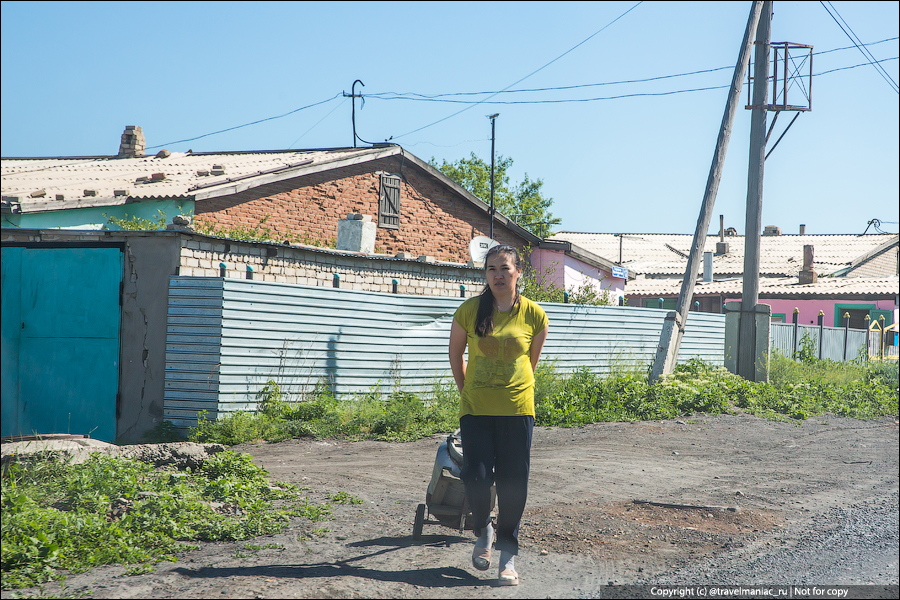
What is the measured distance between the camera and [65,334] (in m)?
8.99

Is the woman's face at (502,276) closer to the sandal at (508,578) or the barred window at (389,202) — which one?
the sandal at (508,578)

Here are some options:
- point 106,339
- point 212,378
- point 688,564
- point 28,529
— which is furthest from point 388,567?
point 106,339

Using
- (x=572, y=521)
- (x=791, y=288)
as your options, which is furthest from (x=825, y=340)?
(x=572, y=521)

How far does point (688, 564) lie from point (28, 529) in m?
3.84

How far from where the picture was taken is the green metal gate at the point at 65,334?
890 cm

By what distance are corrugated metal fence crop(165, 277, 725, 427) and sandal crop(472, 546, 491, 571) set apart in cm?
560

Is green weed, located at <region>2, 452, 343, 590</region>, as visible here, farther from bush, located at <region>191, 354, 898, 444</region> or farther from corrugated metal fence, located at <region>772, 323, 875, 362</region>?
corrugated metal fence, located at <region>772, 323, 875, 362</region>

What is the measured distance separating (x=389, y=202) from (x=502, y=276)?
15484 mm

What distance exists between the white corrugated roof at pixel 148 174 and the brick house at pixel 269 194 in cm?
3

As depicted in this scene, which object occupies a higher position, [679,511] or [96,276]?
[96,276]

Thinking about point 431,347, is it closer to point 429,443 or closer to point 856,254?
point 429,443

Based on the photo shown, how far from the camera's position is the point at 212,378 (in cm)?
877

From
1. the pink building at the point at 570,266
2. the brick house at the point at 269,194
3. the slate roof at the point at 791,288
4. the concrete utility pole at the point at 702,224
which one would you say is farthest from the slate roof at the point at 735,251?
the concrete utility pole at the point at 702,224

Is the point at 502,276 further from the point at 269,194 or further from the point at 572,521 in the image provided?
the point at 269,194
